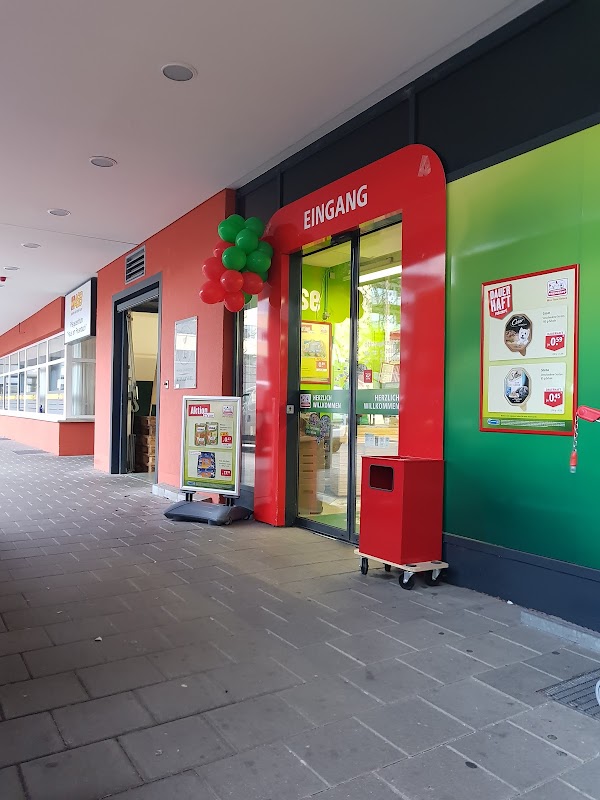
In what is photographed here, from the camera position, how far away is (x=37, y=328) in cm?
1466

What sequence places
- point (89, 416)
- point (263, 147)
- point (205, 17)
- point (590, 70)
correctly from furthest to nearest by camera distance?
point (89, 416), point (263, 147), point (205, 17), point (590, 70)

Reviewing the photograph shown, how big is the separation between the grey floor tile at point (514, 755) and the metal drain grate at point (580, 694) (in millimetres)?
313

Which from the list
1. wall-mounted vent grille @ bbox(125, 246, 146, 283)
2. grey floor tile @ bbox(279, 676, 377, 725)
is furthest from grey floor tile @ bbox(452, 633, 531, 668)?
wall-mounted vent grille @ bbox(125, 246, 146, 283)

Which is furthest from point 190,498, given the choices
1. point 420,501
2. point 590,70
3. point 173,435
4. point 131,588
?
point 590,70

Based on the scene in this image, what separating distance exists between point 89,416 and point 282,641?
10.5 metres

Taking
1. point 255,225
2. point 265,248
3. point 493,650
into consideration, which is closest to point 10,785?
point 493,650

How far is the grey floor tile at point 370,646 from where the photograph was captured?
2.73 metres

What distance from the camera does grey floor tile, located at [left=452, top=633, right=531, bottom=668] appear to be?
271cm

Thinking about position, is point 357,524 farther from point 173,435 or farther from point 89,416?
point 89,416

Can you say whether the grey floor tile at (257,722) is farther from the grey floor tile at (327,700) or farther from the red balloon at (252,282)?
the red balloon at (252,282)

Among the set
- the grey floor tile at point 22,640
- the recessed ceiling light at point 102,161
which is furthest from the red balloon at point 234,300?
the grey floor tile at point 22,640

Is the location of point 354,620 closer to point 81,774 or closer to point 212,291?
point 81,774

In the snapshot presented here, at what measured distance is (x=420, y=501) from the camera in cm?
373

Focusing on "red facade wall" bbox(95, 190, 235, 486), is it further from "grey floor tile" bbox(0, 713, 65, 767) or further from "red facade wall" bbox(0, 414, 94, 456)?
"red facade wall" bbox(0, 414, 94, 456)
